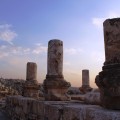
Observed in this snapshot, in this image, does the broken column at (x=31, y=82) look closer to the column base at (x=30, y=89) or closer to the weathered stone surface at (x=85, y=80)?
the column base at (x=30, y=89)

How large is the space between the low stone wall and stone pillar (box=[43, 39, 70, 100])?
138cm

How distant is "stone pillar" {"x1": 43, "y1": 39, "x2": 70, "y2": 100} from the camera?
11.3m

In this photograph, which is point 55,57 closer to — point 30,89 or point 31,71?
point 31,71

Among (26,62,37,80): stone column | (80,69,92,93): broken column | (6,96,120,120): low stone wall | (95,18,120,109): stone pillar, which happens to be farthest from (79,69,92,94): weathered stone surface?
(95,18,120,109): stone pillar

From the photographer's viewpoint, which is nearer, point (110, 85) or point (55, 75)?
point (110, 85)

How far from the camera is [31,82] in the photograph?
18.1 m

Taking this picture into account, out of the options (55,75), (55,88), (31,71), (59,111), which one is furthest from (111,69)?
(31,71)

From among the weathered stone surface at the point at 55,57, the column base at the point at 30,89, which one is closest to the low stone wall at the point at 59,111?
the weathered stone surface at the point at 55,57

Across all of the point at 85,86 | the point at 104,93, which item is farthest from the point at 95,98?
the point at 85,86

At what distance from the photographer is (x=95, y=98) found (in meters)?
7.67

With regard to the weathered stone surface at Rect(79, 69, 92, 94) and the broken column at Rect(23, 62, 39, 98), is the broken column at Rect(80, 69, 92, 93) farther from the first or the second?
the broken column at Rect(23, 62, 39, 98)

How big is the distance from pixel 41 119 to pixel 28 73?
10398 millimetres

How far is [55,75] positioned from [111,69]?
6484 mm

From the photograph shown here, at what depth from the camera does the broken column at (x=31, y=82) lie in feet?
59.2
